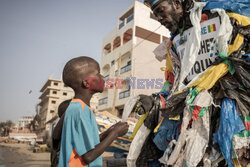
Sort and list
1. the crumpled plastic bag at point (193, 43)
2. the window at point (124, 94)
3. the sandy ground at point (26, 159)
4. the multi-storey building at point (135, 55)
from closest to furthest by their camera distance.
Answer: the crumpled plastic bag at point (193, 43), the sandy ground at point (26, 159), the window at point (124, 94), the multi-storey building at point (135, 55)

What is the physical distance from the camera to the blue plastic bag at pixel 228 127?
1500mm

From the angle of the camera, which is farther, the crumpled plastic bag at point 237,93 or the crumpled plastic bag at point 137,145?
the crumpled plastic bag at point 137,145

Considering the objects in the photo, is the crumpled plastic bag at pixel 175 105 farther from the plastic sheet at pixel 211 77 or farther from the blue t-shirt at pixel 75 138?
the blue t-shirt at pixel 75 138

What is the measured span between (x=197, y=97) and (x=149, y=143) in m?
0.77

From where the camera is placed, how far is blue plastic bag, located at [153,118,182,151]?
1.85 meters

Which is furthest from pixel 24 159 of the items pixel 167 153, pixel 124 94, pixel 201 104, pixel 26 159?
pixel 201 104

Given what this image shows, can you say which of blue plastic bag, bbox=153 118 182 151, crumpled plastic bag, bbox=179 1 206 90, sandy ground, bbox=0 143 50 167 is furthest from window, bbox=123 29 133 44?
blue plastic bag, bbox=153 118 182 151

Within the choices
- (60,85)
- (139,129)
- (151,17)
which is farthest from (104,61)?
(60,85)

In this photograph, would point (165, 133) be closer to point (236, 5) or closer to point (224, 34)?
point (224, 34)

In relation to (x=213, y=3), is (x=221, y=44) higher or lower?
lower

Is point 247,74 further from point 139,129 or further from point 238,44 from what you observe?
point 139,129

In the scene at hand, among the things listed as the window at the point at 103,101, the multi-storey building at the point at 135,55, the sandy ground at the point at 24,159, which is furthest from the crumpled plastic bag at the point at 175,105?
the window at the point at 103,101

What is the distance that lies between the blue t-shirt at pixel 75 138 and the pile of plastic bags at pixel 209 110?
2.50ft

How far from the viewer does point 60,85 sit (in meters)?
50.3
